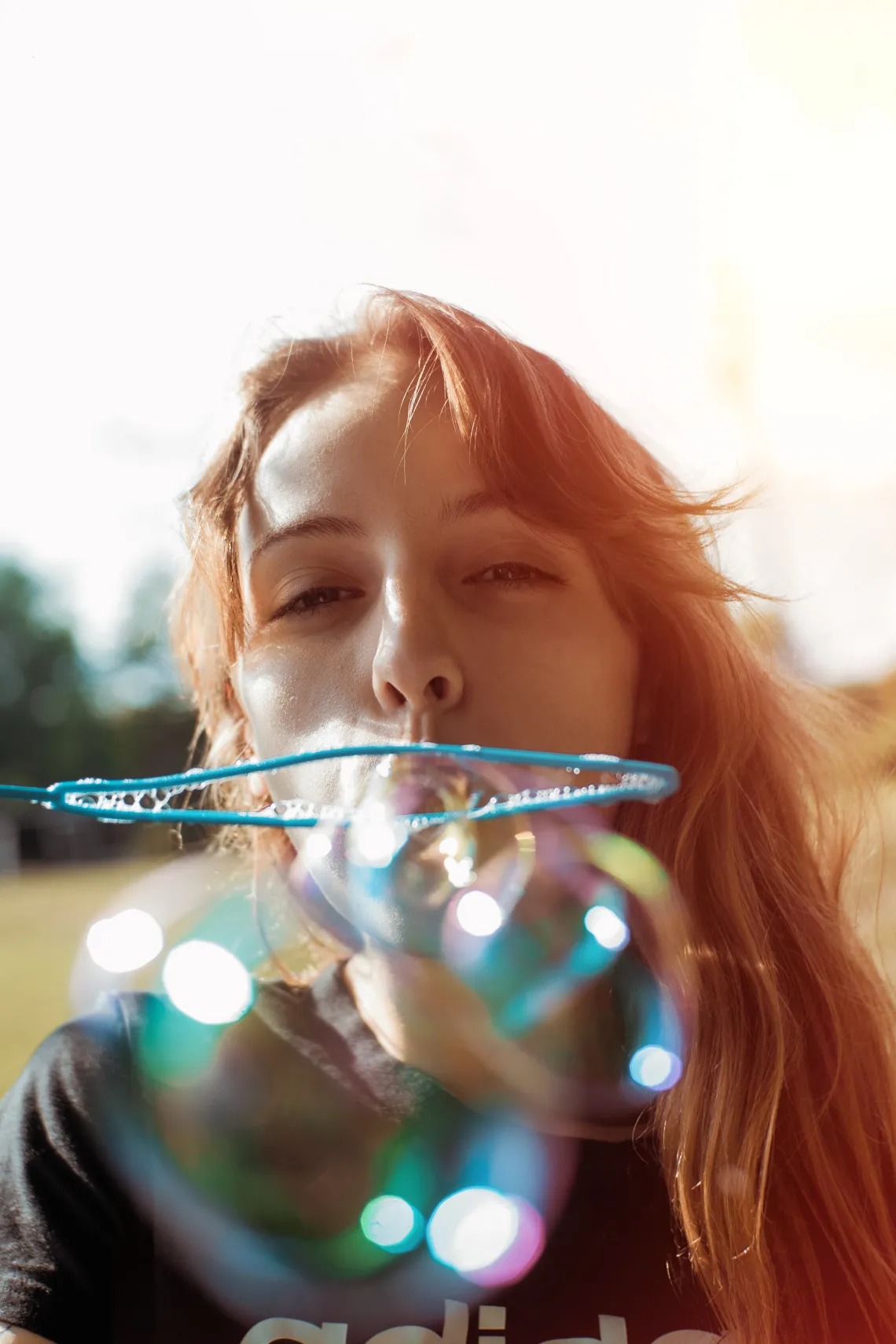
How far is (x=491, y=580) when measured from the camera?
0.77m

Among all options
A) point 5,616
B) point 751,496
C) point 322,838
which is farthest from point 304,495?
point 5,616

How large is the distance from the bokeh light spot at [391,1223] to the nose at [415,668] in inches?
14.9

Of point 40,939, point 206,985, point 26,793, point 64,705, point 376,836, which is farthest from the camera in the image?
Answer: point 64,705

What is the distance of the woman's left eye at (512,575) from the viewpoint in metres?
0.77

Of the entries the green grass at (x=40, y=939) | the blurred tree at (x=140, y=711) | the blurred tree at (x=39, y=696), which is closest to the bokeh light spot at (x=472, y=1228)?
the green grass at (x=40, y=939)

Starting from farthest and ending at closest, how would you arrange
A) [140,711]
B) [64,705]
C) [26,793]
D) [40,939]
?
[64,705] < [140,711] < [40,939] < [26,793]

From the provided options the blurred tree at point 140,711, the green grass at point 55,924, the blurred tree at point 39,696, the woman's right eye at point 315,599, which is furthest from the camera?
the blurred tree at point 39,696

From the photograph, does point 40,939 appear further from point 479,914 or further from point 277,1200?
point 479,914

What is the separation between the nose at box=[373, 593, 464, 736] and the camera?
69 cm

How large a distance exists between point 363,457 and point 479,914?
0.34 meters

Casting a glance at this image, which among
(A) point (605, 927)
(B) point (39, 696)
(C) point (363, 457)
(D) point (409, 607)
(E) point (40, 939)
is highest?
(B) point (39, 696)

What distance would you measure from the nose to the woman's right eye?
8cm

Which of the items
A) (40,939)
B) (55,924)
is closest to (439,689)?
(40,939)

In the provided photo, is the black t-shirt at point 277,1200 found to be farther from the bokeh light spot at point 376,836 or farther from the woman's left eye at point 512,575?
the woman's left eye at point 512,575
